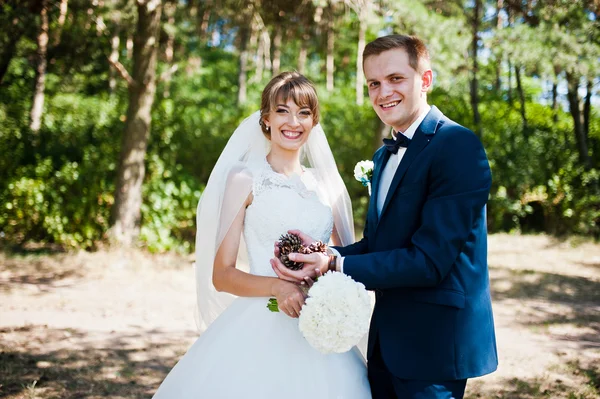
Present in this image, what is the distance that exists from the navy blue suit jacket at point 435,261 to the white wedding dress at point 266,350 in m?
0.35

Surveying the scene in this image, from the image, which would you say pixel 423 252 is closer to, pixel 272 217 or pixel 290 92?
pixel 272 217

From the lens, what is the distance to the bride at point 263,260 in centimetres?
246

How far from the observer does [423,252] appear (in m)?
2.03

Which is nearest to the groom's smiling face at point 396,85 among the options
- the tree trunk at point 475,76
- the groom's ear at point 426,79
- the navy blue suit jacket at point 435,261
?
the groom's ear at point 426,79

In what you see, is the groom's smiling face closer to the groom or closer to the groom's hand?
the groom

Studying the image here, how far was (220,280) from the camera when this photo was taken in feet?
8.65

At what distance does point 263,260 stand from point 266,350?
46 cm

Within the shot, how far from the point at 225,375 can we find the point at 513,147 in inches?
425

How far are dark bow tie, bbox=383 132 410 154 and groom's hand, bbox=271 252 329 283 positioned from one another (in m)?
0.62

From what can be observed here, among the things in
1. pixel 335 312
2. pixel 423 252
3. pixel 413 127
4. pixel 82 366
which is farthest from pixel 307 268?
pixel 82 366

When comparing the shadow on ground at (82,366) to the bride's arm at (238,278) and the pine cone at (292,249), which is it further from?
the pine cone at (292,249)

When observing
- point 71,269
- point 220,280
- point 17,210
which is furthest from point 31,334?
point 17,210

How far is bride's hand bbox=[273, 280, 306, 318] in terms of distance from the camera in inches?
87.3

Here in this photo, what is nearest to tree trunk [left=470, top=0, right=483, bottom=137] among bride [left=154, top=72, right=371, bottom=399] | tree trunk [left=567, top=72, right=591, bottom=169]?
tree trunk [left=567, top=72, right=591, bottom=169]
